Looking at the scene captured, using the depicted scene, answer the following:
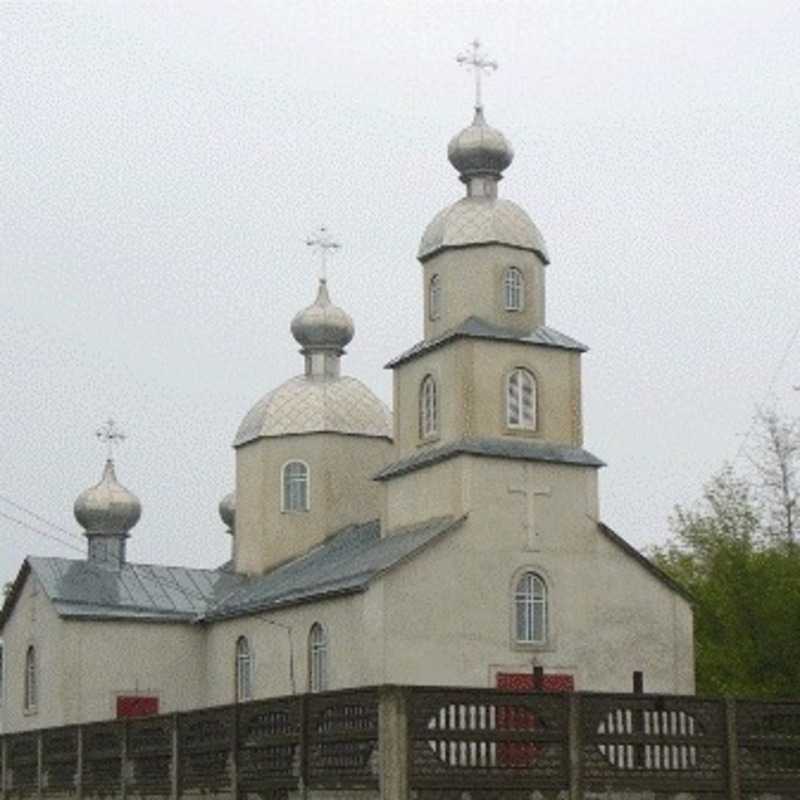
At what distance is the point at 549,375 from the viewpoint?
1371 inches

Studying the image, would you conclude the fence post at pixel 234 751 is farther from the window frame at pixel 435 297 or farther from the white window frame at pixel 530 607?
the window frame at pixel 435 297

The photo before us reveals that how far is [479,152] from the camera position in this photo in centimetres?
3644

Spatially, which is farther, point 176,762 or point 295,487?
point 295,487

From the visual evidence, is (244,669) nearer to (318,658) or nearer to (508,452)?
(318,658)

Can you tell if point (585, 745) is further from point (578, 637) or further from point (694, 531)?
point (694, 531)

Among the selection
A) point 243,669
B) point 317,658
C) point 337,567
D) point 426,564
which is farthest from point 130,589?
point 426,564

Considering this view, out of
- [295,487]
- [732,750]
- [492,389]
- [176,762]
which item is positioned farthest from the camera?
[295,487]

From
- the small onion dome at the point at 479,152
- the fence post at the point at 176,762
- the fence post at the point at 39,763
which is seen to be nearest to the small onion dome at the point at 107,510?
the small onion dome at the point at 479,152

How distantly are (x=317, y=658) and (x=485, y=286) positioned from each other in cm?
786

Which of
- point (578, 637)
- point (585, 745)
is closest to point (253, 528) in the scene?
point (578, 637)

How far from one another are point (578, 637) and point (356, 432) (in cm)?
1091

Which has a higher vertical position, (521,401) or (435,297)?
(435,297)

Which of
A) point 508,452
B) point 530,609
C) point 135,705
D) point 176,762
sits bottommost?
point 176,762

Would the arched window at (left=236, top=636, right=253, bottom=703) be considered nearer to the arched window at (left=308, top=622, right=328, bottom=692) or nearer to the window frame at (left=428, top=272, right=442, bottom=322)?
the arched window at (left=308, top=622, right=328, bottom=692)
